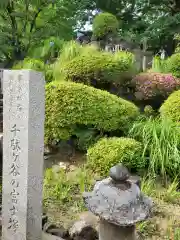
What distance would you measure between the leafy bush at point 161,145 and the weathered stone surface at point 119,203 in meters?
2.34

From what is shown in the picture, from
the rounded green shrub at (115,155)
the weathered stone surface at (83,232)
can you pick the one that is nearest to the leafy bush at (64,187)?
the rounded green shrub at (115,155)

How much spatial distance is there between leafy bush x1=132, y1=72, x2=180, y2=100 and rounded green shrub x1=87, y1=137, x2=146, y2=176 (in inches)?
97.5

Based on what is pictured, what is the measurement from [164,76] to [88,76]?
1821 mm

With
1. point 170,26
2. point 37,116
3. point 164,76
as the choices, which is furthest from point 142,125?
point 170,26

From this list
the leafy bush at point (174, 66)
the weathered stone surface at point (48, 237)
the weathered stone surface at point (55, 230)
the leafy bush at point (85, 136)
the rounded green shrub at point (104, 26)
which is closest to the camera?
the weathered stone surface at point (48, 237)

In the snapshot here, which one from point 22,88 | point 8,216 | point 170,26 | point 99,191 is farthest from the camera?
point 170,26

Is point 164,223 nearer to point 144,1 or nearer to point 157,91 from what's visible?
point 157,91

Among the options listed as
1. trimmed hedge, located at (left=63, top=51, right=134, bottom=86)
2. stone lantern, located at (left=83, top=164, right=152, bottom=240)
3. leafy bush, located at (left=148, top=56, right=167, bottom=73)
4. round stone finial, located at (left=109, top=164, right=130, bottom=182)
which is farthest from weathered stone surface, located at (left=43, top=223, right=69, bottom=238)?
leafy bush, located at (left=148, top=56, right=167, bottom=73)

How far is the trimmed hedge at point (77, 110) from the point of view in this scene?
5.62m

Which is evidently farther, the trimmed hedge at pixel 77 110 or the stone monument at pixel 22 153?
the trimmed hedge at pixel 77 110

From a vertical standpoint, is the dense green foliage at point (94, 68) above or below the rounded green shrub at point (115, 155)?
above

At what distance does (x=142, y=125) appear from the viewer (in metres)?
5.71

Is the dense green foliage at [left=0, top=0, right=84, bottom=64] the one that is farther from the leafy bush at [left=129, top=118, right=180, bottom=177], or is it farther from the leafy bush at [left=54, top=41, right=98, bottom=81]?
the leafy bush at [left=129, top=118, right=180, bottom=177]

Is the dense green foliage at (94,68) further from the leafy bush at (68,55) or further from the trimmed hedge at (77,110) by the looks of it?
the trimmed hedge at (77,110)
